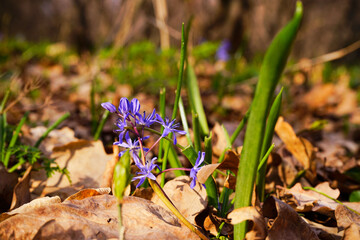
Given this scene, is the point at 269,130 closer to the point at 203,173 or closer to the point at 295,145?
the point at 203,173

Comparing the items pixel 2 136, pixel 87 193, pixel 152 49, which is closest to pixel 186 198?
pixel 87 193

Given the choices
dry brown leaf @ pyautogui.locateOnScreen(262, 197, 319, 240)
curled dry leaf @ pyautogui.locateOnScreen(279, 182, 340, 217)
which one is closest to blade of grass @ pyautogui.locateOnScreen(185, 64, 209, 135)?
curled dry leaf @ pyautogui.locateOnScreen(279, 182, 340, 217)

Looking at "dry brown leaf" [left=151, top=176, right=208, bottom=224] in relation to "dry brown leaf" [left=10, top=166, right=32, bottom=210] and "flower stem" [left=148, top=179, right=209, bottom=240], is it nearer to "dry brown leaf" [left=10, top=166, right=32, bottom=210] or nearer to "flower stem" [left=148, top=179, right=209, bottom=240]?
"flower stem" [left=148, top=179, right=209, bottom=240]

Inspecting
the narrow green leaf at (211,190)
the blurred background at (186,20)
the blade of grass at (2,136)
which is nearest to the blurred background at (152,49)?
the blurred background at (186,20)

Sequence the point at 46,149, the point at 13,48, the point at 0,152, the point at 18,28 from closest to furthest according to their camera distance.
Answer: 1. the point at 0,152
2. the point at 46,149
3. the point at 13,48
4. the point at 18,28

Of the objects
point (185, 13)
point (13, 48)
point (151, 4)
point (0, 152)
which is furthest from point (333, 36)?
point (0, 152)

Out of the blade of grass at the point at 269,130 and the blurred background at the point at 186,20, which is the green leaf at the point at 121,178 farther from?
the blurred background at the point at 186,20

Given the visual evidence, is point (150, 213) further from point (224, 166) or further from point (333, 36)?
point (333, 36)
